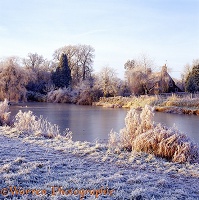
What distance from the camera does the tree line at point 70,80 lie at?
2381 centimetres

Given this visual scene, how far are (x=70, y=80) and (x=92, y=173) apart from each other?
3679 centimetres

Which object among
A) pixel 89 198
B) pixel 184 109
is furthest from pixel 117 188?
pixel 184 109

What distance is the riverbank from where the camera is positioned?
2139 centimetres

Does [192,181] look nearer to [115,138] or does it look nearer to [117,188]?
[117,188]

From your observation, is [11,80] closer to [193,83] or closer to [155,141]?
[193,83]

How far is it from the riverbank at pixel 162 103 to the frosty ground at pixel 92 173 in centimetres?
1540

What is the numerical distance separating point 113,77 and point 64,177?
28256 millimetres

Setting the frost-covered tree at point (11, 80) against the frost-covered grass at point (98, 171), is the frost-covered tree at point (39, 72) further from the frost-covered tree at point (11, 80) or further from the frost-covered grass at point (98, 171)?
the frost-covered grass at point (98, 171)

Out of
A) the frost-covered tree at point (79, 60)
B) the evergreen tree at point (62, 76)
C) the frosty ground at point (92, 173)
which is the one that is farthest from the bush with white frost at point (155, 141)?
the frost-covered tree at point (79, 60)

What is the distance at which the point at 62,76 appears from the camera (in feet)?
131

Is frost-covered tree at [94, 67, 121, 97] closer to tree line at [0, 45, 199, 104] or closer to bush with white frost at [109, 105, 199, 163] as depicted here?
tree line at [0, 45, 199, 104]

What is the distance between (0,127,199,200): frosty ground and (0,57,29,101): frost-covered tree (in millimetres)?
17406

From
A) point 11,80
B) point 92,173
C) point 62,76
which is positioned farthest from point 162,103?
point 92,173

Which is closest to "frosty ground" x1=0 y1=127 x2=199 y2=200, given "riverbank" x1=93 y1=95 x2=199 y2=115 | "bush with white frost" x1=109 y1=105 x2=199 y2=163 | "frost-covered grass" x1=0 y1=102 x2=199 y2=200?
"frost-covered grass" x1=0 y1=102 x2=199 y2=200
